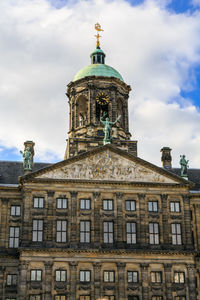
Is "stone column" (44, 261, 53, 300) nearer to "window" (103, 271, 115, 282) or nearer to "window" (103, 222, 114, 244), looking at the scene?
"window" (103, 271, 115, 282)

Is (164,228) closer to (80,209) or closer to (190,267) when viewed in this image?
(190,267)

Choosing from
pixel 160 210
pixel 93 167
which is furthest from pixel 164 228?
pixel 93 167

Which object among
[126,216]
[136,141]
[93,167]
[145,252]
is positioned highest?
[136,141]

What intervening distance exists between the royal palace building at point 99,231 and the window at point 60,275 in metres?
0.08

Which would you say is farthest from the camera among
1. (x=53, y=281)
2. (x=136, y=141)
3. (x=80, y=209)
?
(x=136, y=141)

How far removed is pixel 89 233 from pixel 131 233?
3.66m

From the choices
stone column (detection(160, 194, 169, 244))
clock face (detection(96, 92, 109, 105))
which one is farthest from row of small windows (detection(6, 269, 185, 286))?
clock face (detection(96, 92, 109, 105))

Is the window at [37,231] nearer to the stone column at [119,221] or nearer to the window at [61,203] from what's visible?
the window at [61,203]

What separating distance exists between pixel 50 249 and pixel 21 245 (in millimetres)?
2385

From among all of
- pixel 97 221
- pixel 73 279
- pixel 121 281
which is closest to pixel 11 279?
pixel 73 279

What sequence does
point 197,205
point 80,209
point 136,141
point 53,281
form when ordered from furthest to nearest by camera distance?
point 136,141
point 197,205
point 80,209
point 53,281

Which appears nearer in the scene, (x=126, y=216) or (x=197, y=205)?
(x=126, y=216)

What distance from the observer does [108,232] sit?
40.6 m

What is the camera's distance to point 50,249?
38875mm
